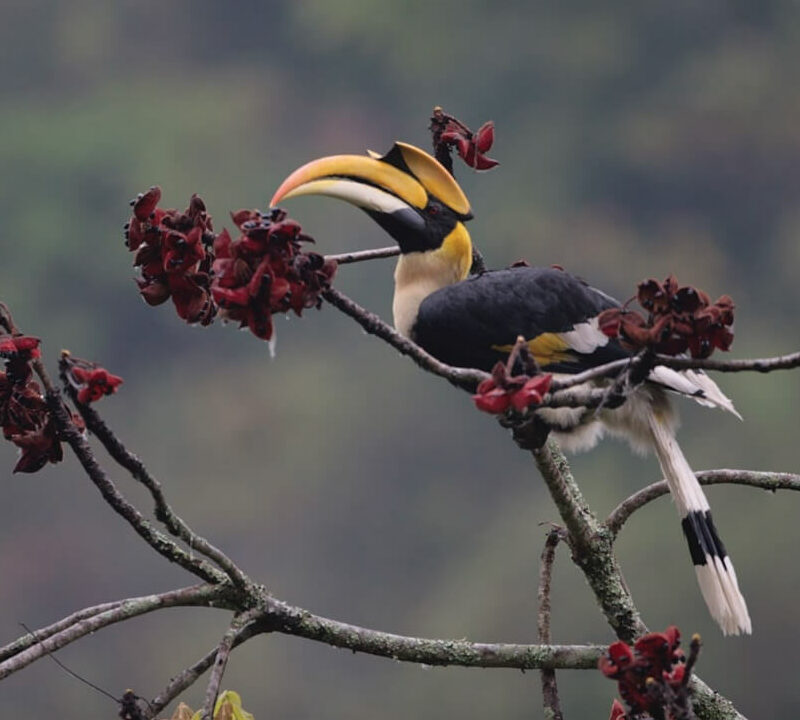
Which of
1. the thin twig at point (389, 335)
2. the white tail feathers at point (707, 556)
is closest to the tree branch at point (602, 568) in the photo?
the white tail feathers at point (707, 556)

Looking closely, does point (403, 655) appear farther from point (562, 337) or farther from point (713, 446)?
point (713, 446)

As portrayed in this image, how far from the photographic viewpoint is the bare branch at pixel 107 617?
1.48 meters

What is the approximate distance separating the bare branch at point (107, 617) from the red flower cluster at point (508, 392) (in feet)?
1.21

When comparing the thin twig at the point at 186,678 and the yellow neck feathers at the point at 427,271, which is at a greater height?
the yellow neck feathers at the point at 427,271

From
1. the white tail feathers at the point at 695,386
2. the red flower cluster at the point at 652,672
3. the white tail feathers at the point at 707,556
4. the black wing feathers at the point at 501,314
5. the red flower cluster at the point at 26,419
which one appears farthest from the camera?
the black wing feathers at the point at 501,314

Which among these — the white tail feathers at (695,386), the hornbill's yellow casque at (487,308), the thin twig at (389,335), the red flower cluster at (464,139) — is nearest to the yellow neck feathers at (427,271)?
the hornbill's yellow casque at (487,308)

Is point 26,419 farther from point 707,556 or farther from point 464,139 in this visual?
point 707,556

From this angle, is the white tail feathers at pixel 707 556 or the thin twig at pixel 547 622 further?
the white tail feathers at pixel 707 556

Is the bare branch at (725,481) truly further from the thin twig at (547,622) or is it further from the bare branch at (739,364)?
the bare branch at (739,364)

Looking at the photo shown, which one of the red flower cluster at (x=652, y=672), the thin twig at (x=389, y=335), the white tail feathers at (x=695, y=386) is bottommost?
the red flower cluster at (x=652, y=672)

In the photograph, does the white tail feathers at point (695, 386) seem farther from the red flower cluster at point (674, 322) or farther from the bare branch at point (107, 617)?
the bare branch at point (107, 617)

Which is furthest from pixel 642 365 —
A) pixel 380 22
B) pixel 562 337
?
pixel 380 22

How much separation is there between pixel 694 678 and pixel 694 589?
395 inches

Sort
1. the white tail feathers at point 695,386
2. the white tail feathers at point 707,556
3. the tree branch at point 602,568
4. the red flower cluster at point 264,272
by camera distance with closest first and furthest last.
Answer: the red flower cluster at point 264,272, the tree branch at point 602,568, the white tail feathers at point 707,556, the white tail feathers at point 695,386
